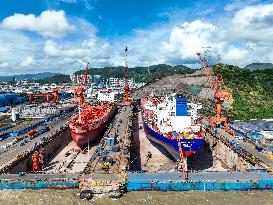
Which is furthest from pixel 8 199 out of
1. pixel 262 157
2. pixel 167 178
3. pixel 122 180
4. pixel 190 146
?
pixel 262 157

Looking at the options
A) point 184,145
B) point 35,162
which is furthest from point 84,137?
point 184,145

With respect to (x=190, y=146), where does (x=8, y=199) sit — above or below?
below

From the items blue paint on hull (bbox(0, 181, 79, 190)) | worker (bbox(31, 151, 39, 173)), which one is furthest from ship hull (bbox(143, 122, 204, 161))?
worker (bbox(31, 151, 39, 173))

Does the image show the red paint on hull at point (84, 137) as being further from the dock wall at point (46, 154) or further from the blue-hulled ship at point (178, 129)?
the blue-hulled ship at point (178, 129)

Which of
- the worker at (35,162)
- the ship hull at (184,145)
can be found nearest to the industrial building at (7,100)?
the worker at (35,162)

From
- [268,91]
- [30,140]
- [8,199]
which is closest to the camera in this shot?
[8,199]

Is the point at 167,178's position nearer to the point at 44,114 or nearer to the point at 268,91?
the point at 44,114
